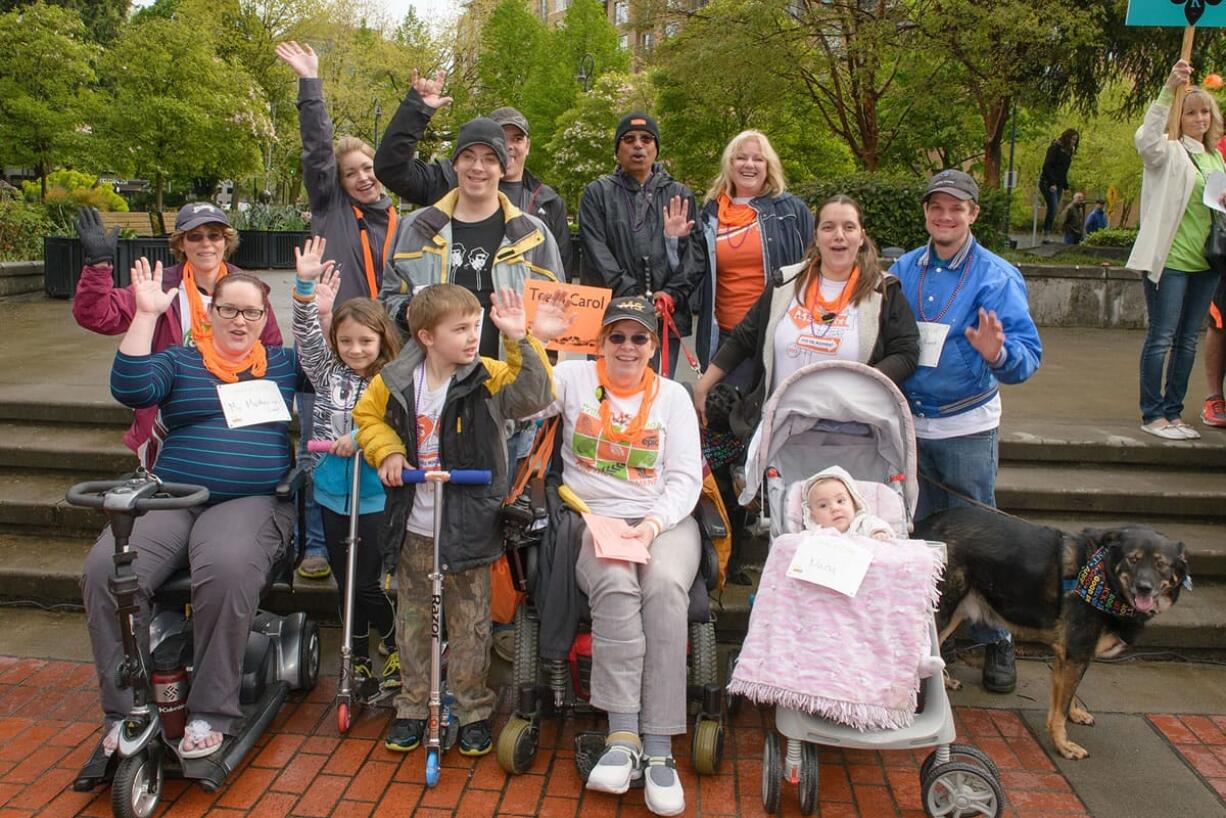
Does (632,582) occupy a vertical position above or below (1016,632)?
above

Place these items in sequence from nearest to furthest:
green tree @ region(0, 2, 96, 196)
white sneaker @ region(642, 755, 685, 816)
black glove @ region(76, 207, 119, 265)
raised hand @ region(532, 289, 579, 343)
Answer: white sneaker @ region(642, 755, 685, 816)
black glove @ region(76, 207, 119, 265)
raised hand @ region(532, 289, 579, 343)
green tree @ region(0, 2, 96, 196)

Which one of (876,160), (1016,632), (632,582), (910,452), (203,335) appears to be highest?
(876,160)

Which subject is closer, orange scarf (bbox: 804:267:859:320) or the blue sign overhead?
orange scarf (bbox: 804:267:859:320)

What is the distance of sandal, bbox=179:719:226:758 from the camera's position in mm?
3352

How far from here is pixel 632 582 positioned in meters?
3.56

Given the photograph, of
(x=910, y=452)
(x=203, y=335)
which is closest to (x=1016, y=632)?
(x=910, y=452)

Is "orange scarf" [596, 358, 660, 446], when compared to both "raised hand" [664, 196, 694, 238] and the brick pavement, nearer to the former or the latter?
"raised hand" [664, 196, 694, 238]

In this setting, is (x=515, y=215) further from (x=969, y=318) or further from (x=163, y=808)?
(x=163, y=808)

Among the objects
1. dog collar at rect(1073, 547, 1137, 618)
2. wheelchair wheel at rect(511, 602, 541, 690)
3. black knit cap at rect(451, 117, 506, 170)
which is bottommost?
wheelchair wheel at rect(511, 602, 541, 690)

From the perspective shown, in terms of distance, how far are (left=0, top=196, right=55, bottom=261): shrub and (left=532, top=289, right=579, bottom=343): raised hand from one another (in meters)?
11.8

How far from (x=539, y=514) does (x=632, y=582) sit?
45 centimetres

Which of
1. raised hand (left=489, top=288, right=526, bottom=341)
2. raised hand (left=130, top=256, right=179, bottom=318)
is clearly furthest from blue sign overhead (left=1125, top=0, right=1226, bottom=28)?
raised hand (left=130, top=256, right=179, bottom=318)

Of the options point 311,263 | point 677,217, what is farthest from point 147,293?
point 677,217

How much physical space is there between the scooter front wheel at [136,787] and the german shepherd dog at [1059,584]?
10.0 feet
